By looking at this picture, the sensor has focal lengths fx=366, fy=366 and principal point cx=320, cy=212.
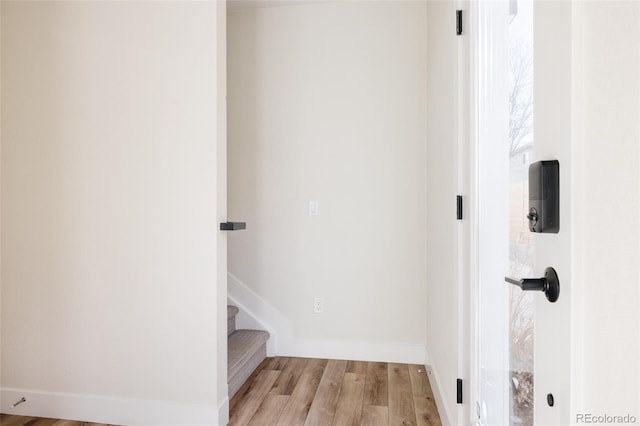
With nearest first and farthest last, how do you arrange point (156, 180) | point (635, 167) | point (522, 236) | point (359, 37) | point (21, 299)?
1. point (635, 167)
2. point (522, 236)
3. point (156, 180)
4. point (21, 299)
5. point (359, 37)

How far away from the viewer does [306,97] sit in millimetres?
2852

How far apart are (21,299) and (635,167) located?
105 inches

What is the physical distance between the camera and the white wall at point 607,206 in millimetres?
505

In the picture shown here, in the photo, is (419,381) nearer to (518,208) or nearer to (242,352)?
(242,352)

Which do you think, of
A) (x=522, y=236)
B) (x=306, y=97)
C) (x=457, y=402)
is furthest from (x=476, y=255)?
(x=306, y=97)

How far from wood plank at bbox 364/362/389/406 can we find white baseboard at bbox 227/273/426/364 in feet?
0.37

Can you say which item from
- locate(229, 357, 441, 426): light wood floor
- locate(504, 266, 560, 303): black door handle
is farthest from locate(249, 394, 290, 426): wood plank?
locate(504, 266, 560, 303): black door handle

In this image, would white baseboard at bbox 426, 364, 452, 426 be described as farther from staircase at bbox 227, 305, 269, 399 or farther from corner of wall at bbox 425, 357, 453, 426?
staircase at bbox 227, 305, 269, 399

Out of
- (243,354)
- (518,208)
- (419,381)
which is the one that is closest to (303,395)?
(243,354)

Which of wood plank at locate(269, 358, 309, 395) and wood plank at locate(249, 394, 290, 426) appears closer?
wood plank at locate(249, 394, 290, 426)

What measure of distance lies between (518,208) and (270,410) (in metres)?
1.74

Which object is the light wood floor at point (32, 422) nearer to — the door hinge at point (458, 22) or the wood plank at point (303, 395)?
the wood plank at point (303, 395)

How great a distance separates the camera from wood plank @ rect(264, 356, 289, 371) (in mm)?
2617

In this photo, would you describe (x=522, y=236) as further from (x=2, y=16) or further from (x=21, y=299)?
(x=2, y=16)
